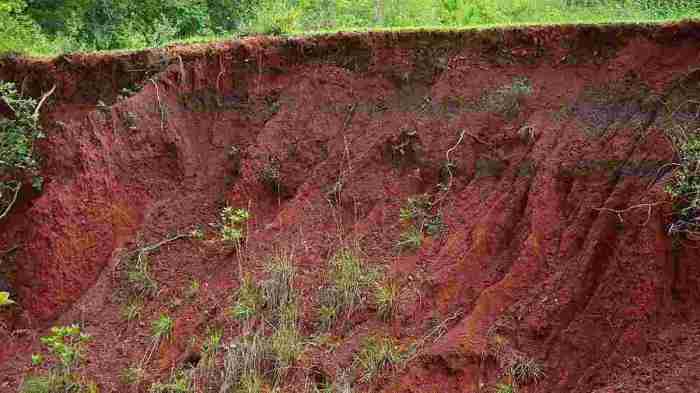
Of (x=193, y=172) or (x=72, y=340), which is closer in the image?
(x=72, y=340)

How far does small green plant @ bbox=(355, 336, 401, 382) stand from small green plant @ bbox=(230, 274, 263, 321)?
1.38m

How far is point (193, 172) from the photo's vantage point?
1018 cm

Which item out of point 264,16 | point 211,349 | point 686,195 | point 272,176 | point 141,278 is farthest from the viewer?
point 264,16

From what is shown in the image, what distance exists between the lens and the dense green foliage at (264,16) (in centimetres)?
1101

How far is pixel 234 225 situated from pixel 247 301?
1.38 meters

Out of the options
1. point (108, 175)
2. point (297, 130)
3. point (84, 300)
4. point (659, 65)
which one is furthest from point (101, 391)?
point (659, 65)

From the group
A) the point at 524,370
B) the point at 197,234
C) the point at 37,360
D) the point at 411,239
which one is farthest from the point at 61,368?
the point at 524,370

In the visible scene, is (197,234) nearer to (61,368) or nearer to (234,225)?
(234,225)

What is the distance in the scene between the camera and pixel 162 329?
8.51 meters

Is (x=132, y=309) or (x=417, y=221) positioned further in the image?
(x=132, y=309)

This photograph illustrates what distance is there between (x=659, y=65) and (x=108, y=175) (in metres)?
6.48

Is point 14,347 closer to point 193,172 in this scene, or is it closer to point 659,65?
point 193,172

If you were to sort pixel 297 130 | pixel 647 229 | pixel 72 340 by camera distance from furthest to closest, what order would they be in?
pixel 297 130 → pixel 72 340 → pixel 647 229

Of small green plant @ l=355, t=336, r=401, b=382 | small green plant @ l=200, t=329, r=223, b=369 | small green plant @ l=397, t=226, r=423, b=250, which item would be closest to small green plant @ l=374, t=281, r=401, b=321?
small green plant @ l=355, t=336, r=401, b=382
